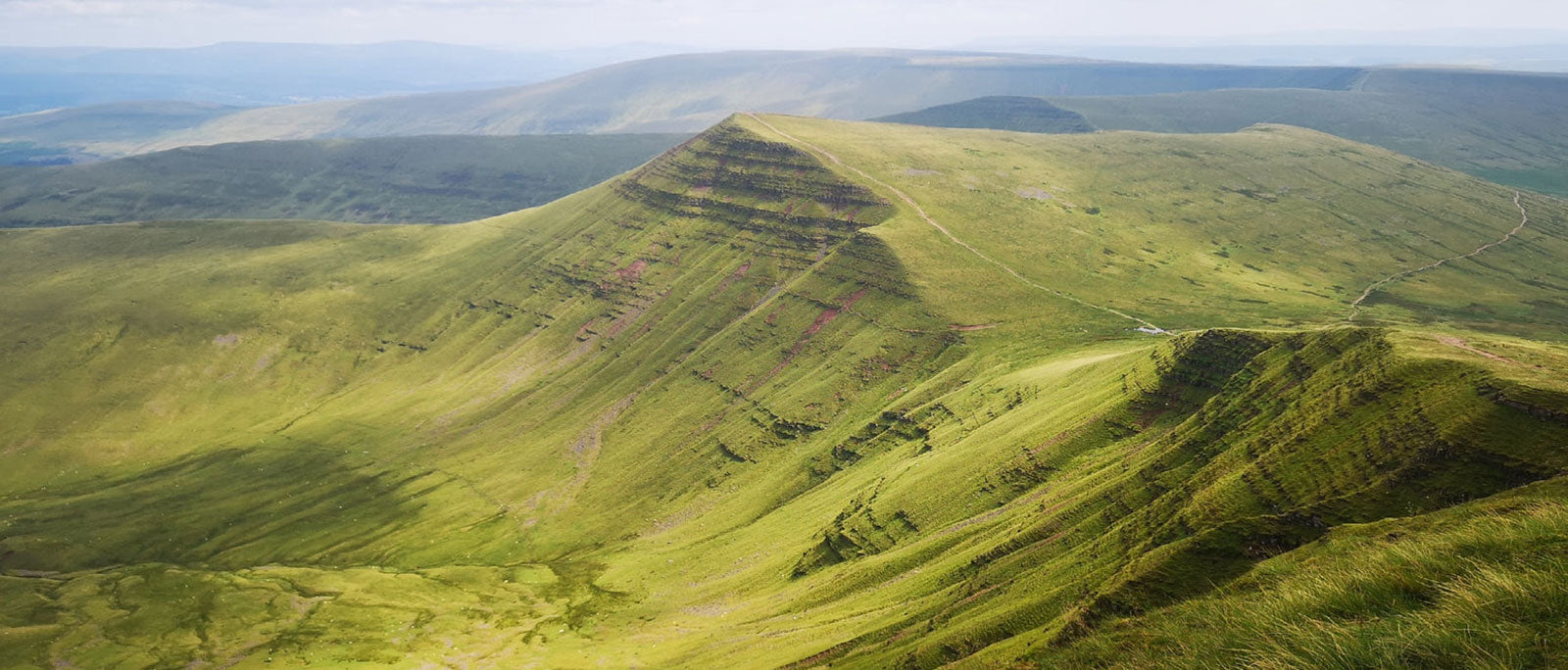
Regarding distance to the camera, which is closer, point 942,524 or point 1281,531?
point 1281,531

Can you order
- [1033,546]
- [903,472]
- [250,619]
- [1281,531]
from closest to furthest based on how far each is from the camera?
[1281,531] → [1033,546] → [903,472] → [250,619]

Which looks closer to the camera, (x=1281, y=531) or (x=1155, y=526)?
(x=1281, y=531)

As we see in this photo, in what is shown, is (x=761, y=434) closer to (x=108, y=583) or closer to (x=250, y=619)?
(x=250, y=619)

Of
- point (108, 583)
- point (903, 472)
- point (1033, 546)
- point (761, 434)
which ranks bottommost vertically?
point (108, 583)

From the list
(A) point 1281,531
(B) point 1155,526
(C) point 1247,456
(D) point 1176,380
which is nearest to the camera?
(A) point 1281,531

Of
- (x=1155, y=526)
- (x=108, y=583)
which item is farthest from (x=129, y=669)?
(x=1155, y=526)

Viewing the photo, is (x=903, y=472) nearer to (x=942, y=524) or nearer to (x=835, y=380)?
(x=942, y=524)

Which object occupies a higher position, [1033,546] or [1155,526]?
[1155,526]

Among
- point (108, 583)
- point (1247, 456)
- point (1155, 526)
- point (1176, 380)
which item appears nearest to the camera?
point (1155, 526)

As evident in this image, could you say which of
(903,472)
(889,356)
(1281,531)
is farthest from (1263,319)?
(1281,531)
